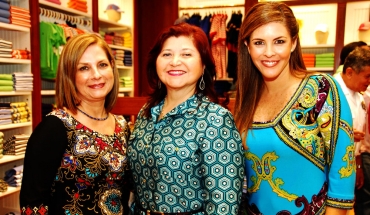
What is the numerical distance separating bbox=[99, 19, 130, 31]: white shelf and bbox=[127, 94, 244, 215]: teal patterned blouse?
4.47m

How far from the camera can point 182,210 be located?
1450mm

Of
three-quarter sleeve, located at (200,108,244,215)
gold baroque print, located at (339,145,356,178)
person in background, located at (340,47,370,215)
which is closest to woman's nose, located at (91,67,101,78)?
three-quarter sleeve, located at (200,108,244,215)

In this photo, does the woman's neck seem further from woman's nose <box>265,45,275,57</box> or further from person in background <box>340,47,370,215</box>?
person in background <box>340,47,370,215</box>

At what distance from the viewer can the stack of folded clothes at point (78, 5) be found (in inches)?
189

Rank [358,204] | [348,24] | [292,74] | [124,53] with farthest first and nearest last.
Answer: [124,53] < [348,24] < [358,204] < [292,74]

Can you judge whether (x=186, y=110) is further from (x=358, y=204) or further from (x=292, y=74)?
(x=358, y=204)

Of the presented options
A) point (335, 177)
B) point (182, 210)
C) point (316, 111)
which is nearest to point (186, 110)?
point (182, 210)

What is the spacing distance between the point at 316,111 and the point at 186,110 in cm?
55

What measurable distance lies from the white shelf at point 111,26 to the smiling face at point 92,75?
4.09 metres

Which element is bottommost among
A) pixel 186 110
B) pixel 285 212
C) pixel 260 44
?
pixel 285 212

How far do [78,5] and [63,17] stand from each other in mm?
328

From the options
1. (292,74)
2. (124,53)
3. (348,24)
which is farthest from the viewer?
(124,53)

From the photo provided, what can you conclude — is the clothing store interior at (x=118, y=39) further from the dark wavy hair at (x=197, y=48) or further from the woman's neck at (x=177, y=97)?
the woman's neck at (x=177, y=97)

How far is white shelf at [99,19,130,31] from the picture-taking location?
5713 mm
